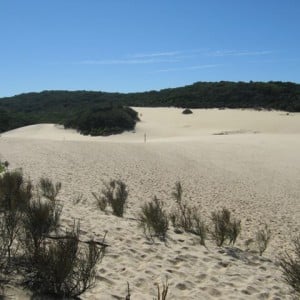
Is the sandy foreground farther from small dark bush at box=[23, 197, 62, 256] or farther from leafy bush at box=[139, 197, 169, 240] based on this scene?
small dark bush at box=[23, 197, 62, 256]

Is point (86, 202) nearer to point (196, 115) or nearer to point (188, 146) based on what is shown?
point (188, 146)

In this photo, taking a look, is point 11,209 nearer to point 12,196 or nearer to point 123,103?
point 12,196

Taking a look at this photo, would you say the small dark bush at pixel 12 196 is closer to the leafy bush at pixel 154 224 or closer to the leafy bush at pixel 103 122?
the leafy bush at pixel 154 224

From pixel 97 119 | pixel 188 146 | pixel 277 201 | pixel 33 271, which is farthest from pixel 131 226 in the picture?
pixel 97 119

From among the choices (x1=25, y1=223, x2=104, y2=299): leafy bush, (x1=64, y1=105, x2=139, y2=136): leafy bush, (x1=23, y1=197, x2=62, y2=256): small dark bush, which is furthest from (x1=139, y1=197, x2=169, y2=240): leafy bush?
(x1=64, y1=105, x2=139, y2=136): leafy bush

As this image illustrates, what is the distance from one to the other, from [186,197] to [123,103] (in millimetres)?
61801

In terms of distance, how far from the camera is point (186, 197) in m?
13.1

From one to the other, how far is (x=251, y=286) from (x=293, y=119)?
4382 cm

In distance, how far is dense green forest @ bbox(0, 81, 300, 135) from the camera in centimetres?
4415

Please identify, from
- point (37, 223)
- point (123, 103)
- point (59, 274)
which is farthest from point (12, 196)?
point (123, 103)

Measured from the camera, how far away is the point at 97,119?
43.6 metres

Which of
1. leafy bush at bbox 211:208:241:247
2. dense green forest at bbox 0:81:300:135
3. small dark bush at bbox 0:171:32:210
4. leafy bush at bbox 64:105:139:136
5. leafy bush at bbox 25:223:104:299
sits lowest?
leafy bush at bbox 211:208:241:247

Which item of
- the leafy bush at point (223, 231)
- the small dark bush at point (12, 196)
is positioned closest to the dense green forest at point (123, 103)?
the small dark bush at point (12, 196)

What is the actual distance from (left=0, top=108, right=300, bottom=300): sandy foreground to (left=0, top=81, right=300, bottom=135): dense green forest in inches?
628
